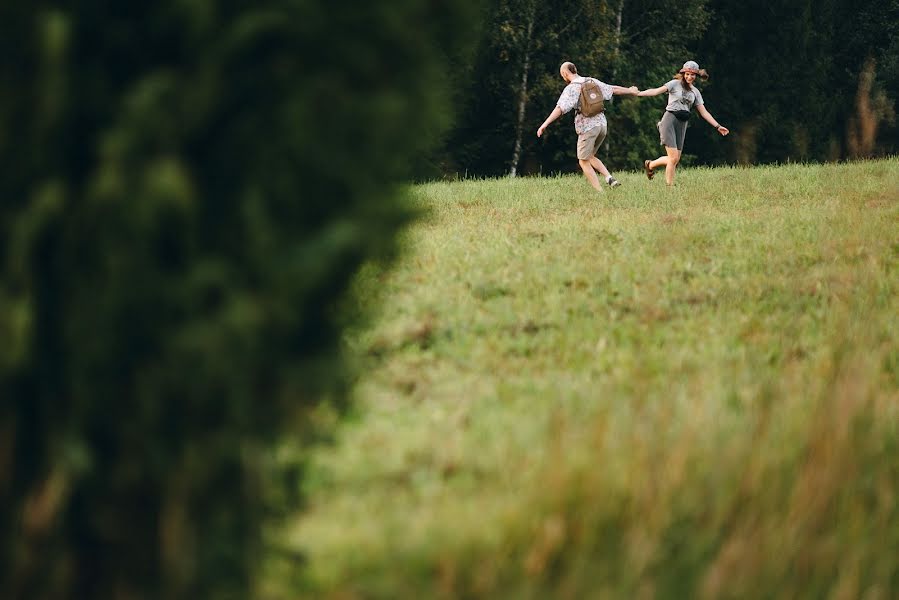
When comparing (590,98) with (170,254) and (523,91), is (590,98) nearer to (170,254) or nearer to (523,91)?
(170,254)

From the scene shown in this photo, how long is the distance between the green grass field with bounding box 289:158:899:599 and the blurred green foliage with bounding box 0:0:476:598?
0.46 meters

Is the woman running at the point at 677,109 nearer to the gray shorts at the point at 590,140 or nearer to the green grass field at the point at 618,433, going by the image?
the gray shorts at the point at 590,140

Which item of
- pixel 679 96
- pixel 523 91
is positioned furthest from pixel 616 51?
pixel 679 96

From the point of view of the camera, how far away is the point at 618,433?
3479 mm

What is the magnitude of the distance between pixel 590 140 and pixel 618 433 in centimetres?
1206

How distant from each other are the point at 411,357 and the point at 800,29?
37301 millimetres

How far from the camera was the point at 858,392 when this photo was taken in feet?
11.4

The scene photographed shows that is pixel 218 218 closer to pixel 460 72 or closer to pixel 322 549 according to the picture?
pixel 322 549

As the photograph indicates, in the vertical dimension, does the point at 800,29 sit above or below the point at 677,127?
above

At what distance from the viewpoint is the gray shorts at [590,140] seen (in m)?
15.0

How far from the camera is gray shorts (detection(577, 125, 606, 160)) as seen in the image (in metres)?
15.0

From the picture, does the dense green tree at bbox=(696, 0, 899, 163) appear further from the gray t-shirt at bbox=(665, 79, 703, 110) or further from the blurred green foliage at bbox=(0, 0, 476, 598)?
the blurred green foliage at bbox=(0, 0, 476, 598)

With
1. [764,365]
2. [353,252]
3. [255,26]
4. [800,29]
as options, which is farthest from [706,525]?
[800,29]

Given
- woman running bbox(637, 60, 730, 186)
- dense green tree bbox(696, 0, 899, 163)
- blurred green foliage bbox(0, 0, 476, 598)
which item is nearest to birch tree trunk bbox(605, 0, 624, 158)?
dense green tree bbox(696, 0, 899, 163)
